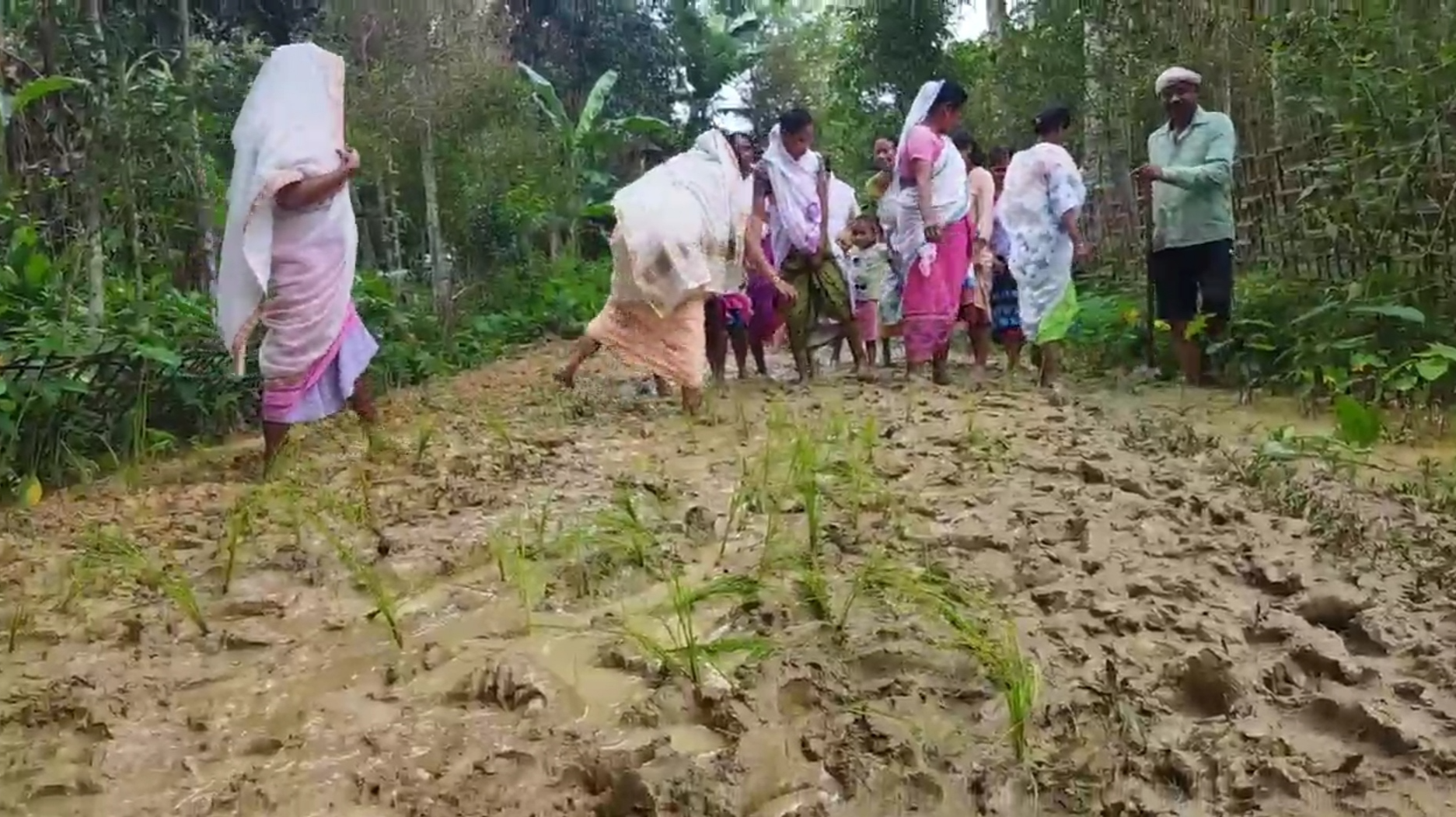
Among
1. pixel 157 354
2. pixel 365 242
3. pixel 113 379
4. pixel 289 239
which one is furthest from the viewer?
pixel 365 242

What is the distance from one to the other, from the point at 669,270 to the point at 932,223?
148 centimetres

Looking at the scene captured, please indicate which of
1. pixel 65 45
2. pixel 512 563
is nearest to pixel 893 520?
pixel 512 563

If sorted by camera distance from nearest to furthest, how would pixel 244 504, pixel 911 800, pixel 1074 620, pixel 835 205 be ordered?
pixel 911 800 → pixel 1074 620 → pixel 244 504 → pixel 835 205

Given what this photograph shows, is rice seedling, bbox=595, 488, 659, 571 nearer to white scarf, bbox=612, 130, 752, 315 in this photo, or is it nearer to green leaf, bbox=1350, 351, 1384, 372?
white scarf, bbox=612, 130, 752, 315

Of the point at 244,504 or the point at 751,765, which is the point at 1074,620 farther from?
the point at 244,504

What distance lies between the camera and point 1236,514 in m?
2.88

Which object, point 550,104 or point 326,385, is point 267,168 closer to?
point 326,385

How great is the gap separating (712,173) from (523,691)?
12.4 feet

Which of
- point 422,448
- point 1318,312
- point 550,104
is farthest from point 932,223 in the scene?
point 550,104

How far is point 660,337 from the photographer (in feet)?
16.8

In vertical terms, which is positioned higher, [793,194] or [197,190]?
Result: [197,190]

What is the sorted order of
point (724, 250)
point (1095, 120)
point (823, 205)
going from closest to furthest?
point (724, 250)
point (823, 205)
point (1095, 120)

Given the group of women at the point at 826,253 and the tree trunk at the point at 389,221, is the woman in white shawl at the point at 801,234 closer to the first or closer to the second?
the group of women at the point at 826,253

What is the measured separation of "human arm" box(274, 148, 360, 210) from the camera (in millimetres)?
3986
